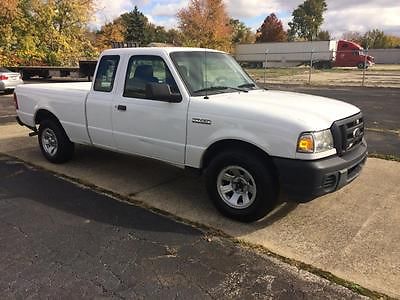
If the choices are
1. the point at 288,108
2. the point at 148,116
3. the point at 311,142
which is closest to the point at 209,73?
the point at 148,116

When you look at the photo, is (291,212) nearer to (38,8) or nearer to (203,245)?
(203,245)

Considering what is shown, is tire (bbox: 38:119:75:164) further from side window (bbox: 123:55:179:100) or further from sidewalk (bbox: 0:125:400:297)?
side window (bbox: 123:55:179:100)

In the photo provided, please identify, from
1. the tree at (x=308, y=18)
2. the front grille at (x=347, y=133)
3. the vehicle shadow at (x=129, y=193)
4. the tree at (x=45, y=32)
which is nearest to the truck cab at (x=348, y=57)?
the tree at (x=45, y=32)

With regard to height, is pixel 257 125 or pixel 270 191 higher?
pixel 257 125

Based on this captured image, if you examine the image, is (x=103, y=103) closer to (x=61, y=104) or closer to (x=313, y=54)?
(x=61, y=104)

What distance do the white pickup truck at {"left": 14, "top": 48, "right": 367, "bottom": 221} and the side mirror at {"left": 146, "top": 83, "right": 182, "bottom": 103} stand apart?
0.4 inches

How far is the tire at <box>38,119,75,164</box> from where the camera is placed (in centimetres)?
644

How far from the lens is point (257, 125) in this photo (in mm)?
4066

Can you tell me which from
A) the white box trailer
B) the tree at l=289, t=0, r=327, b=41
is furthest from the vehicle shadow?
the tree at l=289, t=0, r=327, b=41

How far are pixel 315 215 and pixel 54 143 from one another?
4337 millimetres

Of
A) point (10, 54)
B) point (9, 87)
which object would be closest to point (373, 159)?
point (9, 87)

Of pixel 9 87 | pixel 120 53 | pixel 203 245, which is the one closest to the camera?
pixel 203 245

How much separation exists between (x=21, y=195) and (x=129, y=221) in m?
1.74

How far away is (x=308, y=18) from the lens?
97375mm
